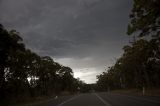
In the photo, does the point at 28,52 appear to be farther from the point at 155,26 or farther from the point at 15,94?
the point at 155,26

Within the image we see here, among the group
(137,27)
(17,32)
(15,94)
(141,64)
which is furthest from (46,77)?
(137,27)

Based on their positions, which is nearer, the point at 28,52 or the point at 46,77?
the point at 28,52

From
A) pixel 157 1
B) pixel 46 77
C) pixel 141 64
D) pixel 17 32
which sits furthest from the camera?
pixel 46 77

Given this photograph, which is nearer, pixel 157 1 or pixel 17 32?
pixel 157 1

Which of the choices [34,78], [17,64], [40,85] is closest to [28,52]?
[17,64]

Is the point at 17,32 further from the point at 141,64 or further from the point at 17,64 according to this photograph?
the point at 141,64

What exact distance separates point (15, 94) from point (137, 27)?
976 inches

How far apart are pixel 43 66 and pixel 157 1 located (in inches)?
1977

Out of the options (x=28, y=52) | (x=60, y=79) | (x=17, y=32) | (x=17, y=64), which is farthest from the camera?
(x=60, y=79)

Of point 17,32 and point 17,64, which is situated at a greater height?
point 17,32

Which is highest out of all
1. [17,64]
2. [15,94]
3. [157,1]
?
[157,1]

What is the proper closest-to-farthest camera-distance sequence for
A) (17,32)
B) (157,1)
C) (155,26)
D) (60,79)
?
(157,1) → (155,26) → (17,32) → (60,79)

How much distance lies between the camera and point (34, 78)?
74.1m

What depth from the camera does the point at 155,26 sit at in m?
35.2
